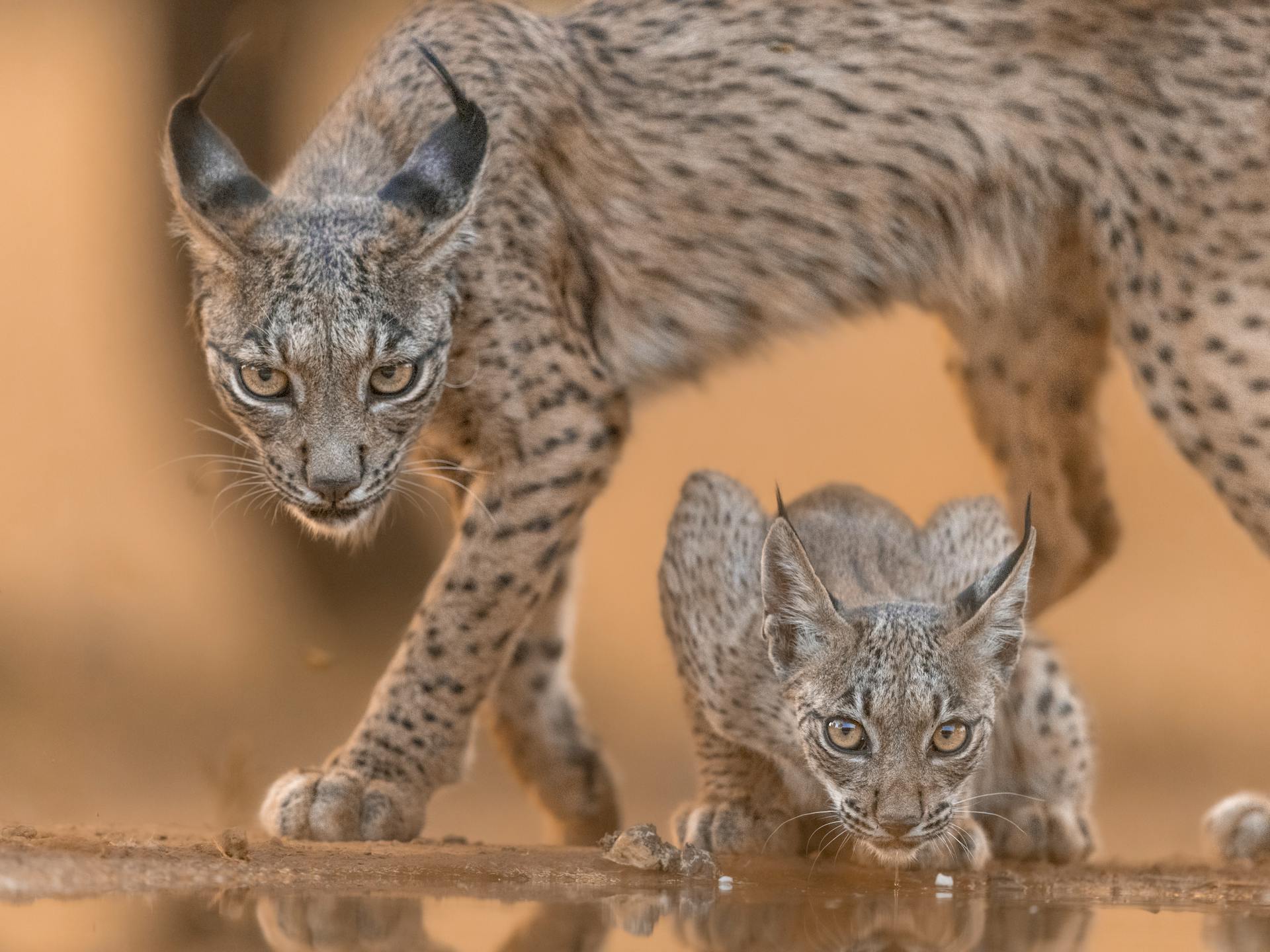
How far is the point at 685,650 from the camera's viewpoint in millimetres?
5312

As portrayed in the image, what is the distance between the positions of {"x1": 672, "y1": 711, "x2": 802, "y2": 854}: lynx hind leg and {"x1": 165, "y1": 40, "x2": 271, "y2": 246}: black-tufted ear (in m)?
1.94

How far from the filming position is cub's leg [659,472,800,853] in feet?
16.8

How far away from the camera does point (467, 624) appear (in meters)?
5.32

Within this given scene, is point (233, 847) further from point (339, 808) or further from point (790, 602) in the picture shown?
point (790, 602)

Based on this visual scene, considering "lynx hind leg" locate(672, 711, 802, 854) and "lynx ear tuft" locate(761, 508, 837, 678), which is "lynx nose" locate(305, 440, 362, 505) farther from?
"lynx hind leg" locate(672, 711, 802, 854)

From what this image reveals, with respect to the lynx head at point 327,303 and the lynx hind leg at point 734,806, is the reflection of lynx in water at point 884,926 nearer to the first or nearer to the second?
the lynx hind leg at point 734,806

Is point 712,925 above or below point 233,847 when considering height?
above

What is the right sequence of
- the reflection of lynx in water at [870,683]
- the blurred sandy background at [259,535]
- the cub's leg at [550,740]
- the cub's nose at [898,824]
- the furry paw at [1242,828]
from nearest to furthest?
the cub's nose at [898,824] < the reflection of lynx in water at [870,683] < the furry paw at [1242,828] < the cub's leg at [550,740] < the blurred sandy background at [259,535]

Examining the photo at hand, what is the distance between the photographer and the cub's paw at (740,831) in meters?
5.16

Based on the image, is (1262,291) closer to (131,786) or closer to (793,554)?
(793,554)

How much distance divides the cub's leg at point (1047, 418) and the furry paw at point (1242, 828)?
1094 millimetres

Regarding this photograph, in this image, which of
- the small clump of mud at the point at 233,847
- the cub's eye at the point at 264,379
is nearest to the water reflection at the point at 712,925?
the small clump of mud at the point at 233,847

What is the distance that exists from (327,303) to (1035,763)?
242 cm

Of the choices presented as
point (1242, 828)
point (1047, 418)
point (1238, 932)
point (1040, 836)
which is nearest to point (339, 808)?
point (1040, 836)
